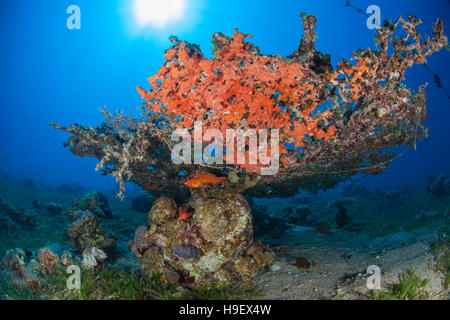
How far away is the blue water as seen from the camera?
8700 cm

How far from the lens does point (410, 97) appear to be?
4.23m

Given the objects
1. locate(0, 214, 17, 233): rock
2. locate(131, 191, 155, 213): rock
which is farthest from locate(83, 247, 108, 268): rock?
locate(131, 191, 155, 213): rock

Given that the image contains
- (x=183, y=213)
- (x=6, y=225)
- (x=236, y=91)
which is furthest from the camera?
(x=6, y=225)

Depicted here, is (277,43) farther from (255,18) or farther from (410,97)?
(410,97)

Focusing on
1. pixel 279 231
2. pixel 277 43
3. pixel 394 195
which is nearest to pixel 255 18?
pixel 277 43

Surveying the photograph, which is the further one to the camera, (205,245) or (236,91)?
(205,245)

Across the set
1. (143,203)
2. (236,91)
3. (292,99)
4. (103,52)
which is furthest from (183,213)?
(103,52)

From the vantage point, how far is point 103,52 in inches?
4850

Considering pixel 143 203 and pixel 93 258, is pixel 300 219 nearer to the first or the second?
pixel 93 258

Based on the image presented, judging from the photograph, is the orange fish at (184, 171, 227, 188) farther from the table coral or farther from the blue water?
the blue water

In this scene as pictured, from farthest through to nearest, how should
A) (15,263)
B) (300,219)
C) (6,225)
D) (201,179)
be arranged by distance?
1. (300,219)
2. (6,225)
3. (15,263)
4. (201,179)

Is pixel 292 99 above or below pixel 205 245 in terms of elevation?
above

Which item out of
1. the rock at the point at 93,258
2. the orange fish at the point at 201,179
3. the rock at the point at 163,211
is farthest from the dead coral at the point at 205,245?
the rock at the point at 93,258

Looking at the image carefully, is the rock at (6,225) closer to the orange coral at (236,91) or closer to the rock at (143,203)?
the rock at (143,203)
